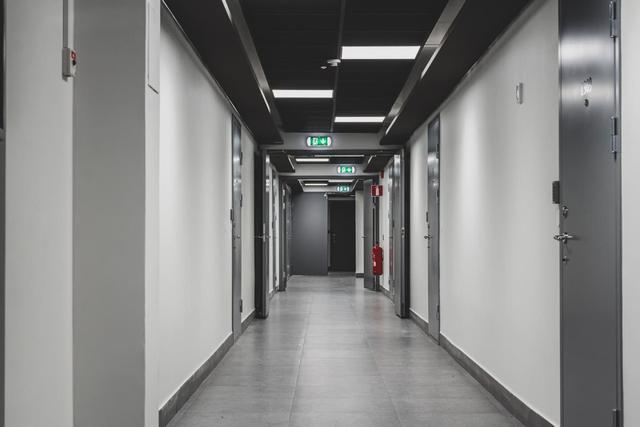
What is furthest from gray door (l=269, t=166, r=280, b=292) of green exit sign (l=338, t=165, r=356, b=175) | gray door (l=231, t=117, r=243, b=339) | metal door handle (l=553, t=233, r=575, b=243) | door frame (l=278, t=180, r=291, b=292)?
metal door handle (l=553, t=233, r=575, b=243)

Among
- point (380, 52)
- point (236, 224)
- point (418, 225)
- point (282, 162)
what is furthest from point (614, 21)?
point (282, 162)

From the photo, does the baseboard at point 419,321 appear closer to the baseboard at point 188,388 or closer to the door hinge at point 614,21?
the baseboard at point 188,388

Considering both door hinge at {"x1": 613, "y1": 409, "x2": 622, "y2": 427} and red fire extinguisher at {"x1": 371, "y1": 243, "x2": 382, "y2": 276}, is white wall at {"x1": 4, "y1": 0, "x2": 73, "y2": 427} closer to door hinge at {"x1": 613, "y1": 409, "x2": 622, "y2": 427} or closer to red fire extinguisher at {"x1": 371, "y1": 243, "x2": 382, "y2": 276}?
door hinge at {"x1": 613, "y1": 409, "x2": 622, "y2": 427}

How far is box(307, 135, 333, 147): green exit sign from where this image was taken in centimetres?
1023

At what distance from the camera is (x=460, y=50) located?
5242 millimetres

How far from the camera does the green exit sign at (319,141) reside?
10.2 meters

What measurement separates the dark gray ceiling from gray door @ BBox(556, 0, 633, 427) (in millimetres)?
1775

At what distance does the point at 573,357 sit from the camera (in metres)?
3.41

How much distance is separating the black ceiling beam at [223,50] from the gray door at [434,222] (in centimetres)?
208

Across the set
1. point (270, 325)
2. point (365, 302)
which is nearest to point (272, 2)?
point (270, 325)

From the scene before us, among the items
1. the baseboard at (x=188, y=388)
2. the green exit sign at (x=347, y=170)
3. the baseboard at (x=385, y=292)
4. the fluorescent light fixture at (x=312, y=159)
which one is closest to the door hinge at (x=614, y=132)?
the baseboard at (x=188, y=388)

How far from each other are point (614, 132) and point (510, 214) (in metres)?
1.81

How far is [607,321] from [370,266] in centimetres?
1294

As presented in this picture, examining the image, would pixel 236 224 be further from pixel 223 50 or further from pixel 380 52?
pixel 223 50
